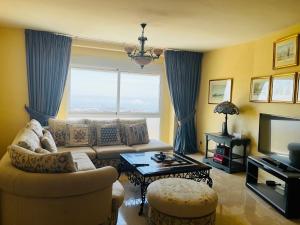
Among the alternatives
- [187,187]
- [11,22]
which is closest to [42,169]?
[187,187]

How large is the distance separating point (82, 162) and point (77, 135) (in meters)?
1.05

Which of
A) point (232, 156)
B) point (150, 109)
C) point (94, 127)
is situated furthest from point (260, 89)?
point (94, 127)

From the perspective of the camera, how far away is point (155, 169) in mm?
3010

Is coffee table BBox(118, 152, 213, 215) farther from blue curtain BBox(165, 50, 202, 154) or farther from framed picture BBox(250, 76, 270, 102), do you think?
blue curtain BBox(165, 50, 202, 154)

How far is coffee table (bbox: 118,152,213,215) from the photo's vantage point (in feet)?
9.55

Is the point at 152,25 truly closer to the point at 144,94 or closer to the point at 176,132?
the point at 144,94

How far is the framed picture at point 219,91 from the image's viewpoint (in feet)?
16.6

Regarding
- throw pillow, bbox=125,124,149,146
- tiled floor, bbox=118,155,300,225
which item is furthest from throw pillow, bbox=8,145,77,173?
throw pillow, bbox=125,124,149,146

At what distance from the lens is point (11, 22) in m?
3.98

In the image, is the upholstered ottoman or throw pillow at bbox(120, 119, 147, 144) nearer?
the upholstered ottoman

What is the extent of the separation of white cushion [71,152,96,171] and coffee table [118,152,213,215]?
494 millimetres

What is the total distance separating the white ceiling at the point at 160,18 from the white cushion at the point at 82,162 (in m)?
1.94

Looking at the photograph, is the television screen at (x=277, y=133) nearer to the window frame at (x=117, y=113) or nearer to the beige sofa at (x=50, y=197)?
the beige sofa at (x=50, y=197)

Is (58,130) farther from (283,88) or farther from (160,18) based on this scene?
(283,88)
